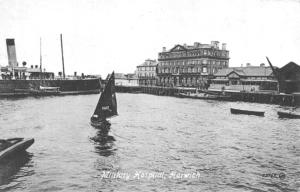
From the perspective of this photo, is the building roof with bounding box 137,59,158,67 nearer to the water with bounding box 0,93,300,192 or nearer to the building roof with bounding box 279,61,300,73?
the building roof with bounding box 279,61,300,73

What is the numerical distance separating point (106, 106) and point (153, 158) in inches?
491

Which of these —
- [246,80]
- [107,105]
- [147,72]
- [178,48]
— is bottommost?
[107,105]

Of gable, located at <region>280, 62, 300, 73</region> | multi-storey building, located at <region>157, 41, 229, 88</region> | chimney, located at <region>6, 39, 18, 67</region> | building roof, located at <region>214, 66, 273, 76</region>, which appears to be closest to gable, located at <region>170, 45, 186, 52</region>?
multi-storey building, located at <region>157, 41, 229, 88</region>

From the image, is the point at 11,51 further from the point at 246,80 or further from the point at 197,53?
the point at 246,80

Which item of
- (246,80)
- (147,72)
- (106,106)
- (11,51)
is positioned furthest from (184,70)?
(106,106)

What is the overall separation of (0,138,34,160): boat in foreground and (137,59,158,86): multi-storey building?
4027 inches

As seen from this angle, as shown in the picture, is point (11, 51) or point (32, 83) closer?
point (11, 51)

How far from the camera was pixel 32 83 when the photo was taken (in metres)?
73.6

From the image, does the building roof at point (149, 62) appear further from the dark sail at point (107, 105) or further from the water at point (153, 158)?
the dark sail at point (107, 105)

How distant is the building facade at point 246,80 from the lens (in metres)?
73.1

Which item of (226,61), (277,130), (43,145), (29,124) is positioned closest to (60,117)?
(29,124)

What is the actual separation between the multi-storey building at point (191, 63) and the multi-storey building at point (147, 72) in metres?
5.33

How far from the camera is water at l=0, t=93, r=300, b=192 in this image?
1516 cm

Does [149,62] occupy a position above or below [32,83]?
above
